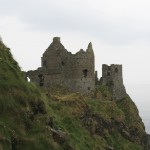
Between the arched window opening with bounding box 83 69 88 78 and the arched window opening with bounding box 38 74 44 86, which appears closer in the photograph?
the arched window opening with bounding box 83 69 88 78

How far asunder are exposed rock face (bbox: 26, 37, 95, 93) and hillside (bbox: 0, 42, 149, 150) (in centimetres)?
126

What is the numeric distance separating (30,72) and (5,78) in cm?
3675

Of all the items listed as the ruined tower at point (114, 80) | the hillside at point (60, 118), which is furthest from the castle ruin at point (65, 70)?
the ruined tower at point (114, 80)

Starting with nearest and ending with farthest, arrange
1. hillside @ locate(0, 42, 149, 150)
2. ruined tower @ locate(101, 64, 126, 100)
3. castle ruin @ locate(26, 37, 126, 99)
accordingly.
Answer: hillside @ locate(0, 42, 149, 150) → castle ruin @ locate(26, 37, 126, 99) → ruined tower @ locate(101, 64, 126, 100)

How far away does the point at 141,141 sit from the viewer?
71.6 meters

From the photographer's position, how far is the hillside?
30688 millimetres

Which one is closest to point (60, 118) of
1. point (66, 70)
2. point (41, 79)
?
point (66, 70)

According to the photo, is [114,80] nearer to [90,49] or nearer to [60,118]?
[90,49]

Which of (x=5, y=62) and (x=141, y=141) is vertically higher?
(x=5, y=62)

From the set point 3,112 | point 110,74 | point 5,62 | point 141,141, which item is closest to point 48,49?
point 110,74

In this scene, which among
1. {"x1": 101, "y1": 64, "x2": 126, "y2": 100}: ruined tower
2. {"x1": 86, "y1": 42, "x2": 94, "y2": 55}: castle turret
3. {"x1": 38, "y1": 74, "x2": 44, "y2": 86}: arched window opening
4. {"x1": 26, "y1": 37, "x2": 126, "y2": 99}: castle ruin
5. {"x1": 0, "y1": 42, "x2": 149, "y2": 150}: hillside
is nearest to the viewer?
{"x1": 0, "y1": 42, "x2": 149, "y2": 150}: hillside

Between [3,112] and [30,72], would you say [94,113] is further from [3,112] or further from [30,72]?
[3,112]

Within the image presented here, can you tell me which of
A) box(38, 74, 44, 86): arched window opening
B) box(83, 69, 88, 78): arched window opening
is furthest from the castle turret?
box(38, 74, 44, 86): arched window opening

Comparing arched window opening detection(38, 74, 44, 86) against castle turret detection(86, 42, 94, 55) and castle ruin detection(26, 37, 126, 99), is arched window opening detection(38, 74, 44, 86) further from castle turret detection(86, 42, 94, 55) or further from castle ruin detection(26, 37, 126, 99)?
castle turret detection(86, 42, 94, 55)
